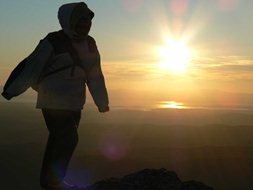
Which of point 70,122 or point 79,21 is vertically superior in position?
point 79,21

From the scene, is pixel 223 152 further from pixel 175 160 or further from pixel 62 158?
pixel 62 158

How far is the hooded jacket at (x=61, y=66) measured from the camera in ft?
18.2

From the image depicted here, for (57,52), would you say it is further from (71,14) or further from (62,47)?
(71,14)

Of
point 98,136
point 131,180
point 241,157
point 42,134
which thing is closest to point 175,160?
point 241,157

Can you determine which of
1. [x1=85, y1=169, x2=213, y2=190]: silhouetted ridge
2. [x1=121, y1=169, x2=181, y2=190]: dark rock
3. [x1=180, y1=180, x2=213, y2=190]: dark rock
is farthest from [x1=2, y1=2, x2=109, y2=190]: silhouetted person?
[x1=180, y1=180, x2=213, y2=190]: dark rock

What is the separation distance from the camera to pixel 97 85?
19.9ft

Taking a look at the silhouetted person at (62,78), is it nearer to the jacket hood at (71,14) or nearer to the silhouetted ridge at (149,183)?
the jacket hood at (71,14)

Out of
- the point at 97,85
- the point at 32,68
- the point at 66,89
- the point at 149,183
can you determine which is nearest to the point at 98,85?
the point at 97,85

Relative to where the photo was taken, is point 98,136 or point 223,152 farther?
point 98,136

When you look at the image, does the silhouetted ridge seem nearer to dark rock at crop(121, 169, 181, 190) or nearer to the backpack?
dark rock at crop(121, 169, 181, 190)

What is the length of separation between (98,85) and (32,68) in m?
0.93

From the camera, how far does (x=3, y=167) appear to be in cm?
4000

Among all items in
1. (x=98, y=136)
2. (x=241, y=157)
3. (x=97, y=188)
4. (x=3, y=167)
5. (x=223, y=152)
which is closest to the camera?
(x=97, y=188)

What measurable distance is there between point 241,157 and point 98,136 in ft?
163
